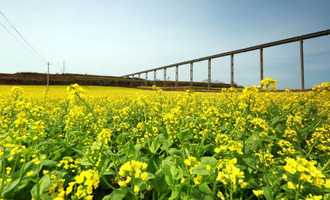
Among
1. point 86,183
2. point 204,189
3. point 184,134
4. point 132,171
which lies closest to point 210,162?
point 204,189

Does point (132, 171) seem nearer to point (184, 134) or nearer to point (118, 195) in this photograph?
point (118, 195)

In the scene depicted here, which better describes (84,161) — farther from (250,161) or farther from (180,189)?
(250,161)

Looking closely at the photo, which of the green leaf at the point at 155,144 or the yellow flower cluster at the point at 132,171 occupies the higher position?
the yellow flower cluster at the point at 132,171

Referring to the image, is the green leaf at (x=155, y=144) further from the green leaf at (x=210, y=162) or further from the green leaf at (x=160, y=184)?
the green leaf at (x=210, y=162)

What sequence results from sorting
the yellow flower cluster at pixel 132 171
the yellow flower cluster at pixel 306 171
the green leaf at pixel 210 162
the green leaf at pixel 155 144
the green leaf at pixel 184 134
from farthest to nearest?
the green leaf at pixel 155 144 < the green leaf at pixel 184 134 < the green leaf at pixel 210 162 < the yellow flower cluster at pixel 132 171 < the yellow flower cluster at pixel 306 171

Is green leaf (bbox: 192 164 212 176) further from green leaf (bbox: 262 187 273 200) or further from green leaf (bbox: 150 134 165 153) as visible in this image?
green leaf (bbox: 150 134 165 153)

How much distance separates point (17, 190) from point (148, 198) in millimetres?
1151

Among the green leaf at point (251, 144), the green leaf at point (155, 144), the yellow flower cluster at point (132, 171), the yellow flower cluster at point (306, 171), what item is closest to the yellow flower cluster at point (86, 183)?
the yellow flower cluster at point (132, 171)

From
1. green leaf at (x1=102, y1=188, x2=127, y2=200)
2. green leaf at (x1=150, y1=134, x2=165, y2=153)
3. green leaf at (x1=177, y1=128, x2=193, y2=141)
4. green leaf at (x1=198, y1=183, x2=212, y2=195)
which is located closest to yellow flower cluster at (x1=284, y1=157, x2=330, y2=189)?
green leaf at (x1=198, y1=183, x2=212, y2=195)

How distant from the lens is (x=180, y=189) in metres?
1.30

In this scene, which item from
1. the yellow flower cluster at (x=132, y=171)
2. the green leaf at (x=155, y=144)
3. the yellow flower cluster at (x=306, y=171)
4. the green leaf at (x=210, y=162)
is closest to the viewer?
the yellow flower cluster at (x=306, y=171)

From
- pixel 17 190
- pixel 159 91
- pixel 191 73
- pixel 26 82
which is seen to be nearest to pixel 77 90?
pixel 17 190

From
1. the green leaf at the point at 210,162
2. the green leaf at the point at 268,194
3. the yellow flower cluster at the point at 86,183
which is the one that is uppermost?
the green leaf at the point at 210,162

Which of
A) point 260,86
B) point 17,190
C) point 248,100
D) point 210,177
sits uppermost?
point 260,86
